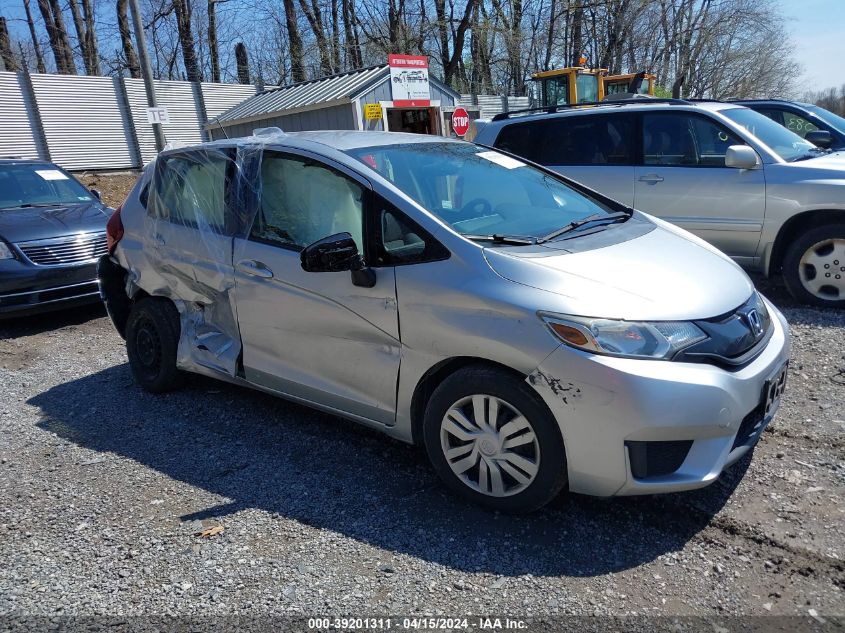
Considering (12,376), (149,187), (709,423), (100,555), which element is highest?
(149,187)

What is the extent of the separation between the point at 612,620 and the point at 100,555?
2.16 metres

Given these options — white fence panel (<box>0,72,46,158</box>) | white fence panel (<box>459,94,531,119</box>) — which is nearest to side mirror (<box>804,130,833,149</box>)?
white fence panel (<box>459,94,531,119</box>)

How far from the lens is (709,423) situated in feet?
8.55

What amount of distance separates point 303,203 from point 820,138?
685cm

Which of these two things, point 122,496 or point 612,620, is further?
point 122,496

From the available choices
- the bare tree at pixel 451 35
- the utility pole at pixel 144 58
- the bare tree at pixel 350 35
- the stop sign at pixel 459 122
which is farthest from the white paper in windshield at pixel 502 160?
the bare tree at pixel 350 35

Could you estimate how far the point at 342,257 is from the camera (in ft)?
10.5

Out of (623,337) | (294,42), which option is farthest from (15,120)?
(623,337)

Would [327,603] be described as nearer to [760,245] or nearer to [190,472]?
[190,472]

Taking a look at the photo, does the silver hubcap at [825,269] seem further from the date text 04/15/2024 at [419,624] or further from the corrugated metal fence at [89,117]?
the corrugated metal fence at [89,117]

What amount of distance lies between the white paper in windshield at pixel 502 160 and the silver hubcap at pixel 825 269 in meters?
3.06

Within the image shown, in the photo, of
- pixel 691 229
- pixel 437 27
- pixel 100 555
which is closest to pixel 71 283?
pixel 100 555

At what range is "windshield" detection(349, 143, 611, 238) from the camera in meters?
3.36

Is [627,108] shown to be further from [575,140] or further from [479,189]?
[479,189]
